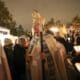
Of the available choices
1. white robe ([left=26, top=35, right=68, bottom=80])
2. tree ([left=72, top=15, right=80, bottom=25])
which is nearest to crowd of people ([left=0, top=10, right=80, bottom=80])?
white robe ([left=26, top=35, right=68, bottom=80])

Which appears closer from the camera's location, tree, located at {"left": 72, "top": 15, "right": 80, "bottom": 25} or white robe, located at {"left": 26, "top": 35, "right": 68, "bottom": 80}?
white robe, located at {"left": 26, "top": 35, "right": 68, "bottom": 80}

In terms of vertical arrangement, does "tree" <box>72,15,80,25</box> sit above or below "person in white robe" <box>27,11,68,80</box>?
above

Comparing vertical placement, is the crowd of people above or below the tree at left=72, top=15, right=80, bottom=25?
below

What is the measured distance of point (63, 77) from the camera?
146 inches

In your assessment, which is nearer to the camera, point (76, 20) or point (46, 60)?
point (46, 60)

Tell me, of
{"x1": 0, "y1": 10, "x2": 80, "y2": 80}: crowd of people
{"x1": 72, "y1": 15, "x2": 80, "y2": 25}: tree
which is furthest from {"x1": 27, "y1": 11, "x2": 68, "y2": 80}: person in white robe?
{"x1": 72, "y1": 15, "x2": 80, "y2": 25}: tree

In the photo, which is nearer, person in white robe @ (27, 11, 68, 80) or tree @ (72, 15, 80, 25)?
person in white robe @ (27, 11, 68, 80)

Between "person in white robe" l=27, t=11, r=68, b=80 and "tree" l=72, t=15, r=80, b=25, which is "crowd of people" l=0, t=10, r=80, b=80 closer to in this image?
A: "person in white robe" l=27, t=11, r=68, b=80

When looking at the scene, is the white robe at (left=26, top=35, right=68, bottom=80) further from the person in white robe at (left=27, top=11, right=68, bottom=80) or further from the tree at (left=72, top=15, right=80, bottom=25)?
the tree at (left=72, top=15, right=80, bottom=25)

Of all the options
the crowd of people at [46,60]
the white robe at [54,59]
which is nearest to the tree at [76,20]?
the crowd of people at [46,60]

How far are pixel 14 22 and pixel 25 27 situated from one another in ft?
5.71

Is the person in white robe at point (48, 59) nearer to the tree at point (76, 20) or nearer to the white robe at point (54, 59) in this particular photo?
the white robe at point (54, 59)

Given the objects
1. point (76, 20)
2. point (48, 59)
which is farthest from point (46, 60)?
point (76, 20)

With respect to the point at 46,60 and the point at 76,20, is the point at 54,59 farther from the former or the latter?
the point at 76,20
